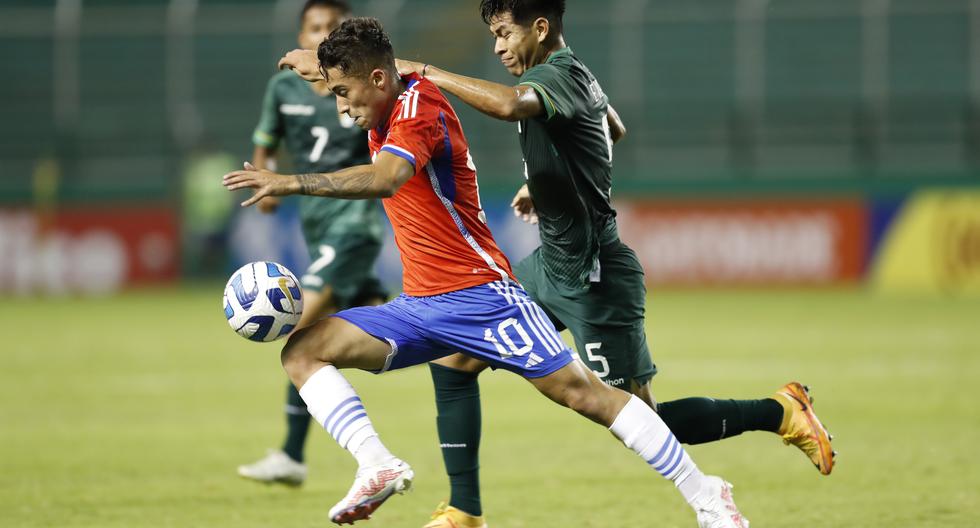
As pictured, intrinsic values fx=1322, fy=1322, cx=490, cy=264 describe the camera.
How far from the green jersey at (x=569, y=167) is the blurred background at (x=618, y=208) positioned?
122 inches

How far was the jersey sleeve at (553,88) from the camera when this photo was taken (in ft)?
17.5

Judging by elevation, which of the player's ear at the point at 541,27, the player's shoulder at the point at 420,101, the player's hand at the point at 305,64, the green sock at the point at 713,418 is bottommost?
the green sock at the point at 713,418

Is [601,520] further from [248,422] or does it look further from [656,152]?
[656,152]

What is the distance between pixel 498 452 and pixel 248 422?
2.38 meters

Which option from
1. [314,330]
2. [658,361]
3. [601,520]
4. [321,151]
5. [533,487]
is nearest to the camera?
[314,330]

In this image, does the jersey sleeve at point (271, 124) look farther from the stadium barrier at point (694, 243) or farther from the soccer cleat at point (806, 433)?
the stadium barrier at point (694, 243)

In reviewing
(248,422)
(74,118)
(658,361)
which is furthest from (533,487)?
(74,118)

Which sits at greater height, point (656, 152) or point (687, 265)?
point (656, 152)

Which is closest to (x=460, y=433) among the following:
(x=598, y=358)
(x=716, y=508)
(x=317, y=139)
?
(x=598, y=358)

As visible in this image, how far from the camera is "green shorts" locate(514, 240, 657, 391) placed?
6098 mm

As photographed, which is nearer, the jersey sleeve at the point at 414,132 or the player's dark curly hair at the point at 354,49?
the jersey sleeve at the point at 414,132

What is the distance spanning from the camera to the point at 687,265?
892 inches

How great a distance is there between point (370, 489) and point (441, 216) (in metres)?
1.16

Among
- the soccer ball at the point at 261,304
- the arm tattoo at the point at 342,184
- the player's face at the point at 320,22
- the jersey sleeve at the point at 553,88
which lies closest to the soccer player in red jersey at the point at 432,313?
the soccer ball at the point at 261,304
